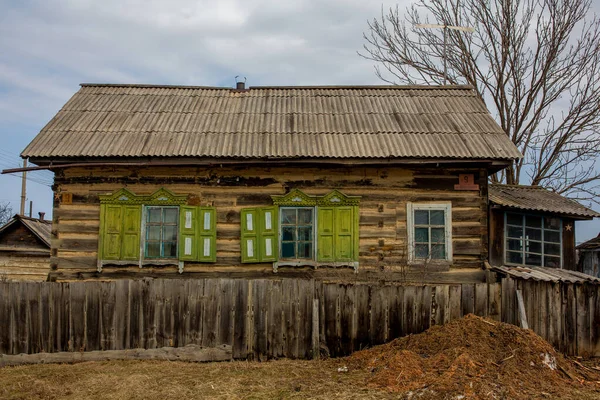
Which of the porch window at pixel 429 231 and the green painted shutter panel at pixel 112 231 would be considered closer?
the green painted shutter panel at pixel 112 231

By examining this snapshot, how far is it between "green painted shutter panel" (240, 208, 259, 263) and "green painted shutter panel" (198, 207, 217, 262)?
1.98ft

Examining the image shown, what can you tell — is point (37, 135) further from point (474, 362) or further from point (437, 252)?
point (474, 362)

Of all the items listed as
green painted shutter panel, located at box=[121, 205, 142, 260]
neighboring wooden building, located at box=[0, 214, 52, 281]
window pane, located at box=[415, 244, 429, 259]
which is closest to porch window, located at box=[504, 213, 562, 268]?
window pane, located at box=[415, 244, 429, 259]

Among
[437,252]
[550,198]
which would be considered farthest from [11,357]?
[550,198]

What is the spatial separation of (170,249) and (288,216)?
8.49 feet

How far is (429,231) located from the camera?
38.6ft

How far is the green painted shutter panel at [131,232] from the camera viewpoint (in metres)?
11.5

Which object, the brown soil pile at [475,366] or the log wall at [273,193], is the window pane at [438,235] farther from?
the brown soil pile at [475,366]

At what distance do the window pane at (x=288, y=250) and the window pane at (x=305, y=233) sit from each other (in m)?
0.23

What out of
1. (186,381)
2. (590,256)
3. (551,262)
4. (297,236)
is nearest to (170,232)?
(297,236)

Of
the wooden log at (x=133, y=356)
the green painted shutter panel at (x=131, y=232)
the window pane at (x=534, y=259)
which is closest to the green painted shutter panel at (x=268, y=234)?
the green painted shutter panel at (x=131, y=232)

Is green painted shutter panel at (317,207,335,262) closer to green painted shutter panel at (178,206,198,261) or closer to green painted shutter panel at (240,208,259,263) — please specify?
green painted shutter panel at (240,208,259,263)

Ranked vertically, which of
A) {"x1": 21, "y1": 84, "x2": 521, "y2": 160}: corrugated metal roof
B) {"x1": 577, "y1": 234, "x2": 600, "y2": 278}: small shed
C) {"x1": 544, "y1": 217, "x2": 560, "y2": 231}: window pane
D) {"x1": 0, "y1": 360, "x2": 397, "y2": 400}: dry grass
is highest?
{"x1": 21, "y1": 84, "x2": 521, "y2": 160}: corrugated metal roof

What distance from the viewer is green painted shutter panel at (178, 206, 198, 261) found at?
11.5m
